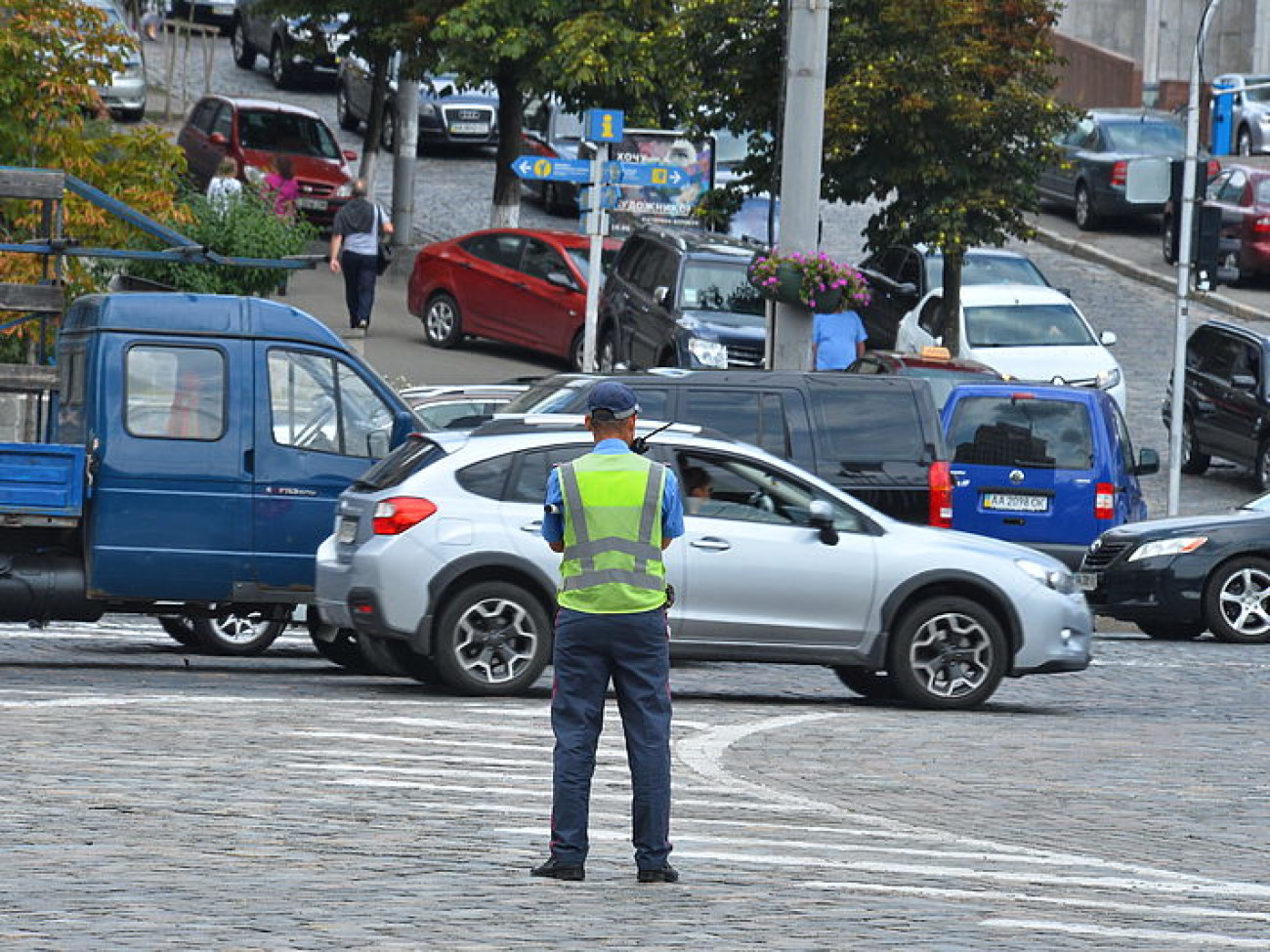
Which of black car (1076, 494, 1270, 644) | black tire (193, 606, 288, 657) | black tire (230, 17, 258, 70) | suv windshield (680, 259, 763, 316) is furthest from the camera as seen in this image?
black tire (230, 17, 258, 70)

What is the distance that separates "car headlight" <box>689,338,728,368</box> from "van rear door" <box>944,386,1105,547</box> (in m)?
5.56

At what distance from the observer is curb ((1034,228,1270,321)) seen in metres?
40.1

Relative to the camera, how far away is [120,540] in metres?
15.9

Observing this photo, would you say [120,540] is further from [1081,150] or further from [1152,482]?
[1081,150]

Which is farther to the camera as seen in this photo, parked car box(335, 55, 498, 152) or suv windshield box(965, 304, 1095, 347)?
parked car box(335, 55, 498, 152)

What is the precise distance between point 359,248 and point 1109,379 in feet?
26.5

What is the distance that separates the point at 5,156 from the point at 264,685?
29.4 feet

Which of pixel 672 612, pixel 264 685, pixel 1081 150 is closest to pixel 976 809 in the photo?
pixel 672 612

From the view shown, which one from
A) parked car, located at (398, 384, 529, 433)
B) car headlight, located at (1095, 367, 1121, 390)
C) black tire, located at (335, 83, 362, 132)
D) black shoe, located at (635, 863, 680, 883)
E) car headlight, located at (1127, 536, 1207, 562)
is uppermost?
black tire, located at (335, 83, 362, 132)

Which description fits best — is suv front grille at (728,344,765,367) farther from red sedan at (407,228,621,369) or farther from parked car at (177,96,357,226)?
parked car at (177,96,357,226)

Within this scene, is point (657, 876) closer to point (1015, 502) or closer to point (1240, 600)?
point (1240, 600)

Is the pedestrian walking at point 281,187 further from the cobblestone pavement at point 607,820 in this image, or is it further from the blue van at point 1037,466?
the cobblestone pavement at point 607,820

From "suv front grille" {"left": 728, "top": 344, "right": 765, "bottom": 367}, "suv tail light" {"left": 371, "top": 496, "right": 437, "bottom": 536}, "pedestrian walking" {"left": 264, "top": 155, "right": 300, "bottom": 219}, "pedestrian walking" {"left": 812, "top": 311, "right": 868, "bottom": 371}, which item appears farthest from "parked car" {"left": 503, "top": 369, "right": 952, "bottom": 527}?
"pedestrian walking" {"left": 264, "top": 155, "right": 300, "bottom": 219}

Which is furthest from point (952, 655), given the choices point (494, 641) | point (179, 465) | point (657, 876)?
point (657, 876)
